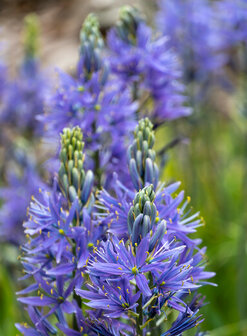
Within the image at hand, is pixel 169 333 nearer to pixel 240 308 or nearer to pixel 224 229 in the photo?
pixel 240 308

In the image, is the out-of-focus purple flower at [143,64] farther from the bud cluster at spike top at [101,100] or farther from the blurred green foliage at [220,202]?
the blurred green foliage at [220,202]

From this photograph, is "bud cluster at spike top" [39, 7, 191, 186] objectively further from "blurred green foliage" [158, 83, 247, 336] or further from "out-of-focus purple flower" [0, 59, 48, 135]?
"out-of-focus purple flower" [0, 59, 48, 135]

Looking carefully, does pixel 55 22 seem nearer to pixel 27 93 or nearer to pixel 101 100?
pixel 27 93

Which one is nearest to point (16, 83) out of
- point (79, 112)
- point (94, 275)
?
point (79, 112)

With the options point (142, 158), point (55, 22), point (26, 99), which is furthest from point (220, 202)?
point (55, 22)

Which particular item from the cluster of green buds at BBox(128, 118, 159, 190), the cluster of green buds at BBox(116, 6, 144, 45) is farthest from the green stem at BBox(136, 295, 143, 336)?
the cluster of green buds at BBox(116, 6, 144, 45)

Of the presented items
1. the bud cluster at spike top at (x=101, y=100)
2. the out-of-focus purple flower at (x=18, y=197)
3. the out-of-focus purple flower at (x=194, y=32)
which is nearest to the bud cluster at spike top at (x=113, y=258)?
the bud cluster at spike top at (x=101, y=100)
